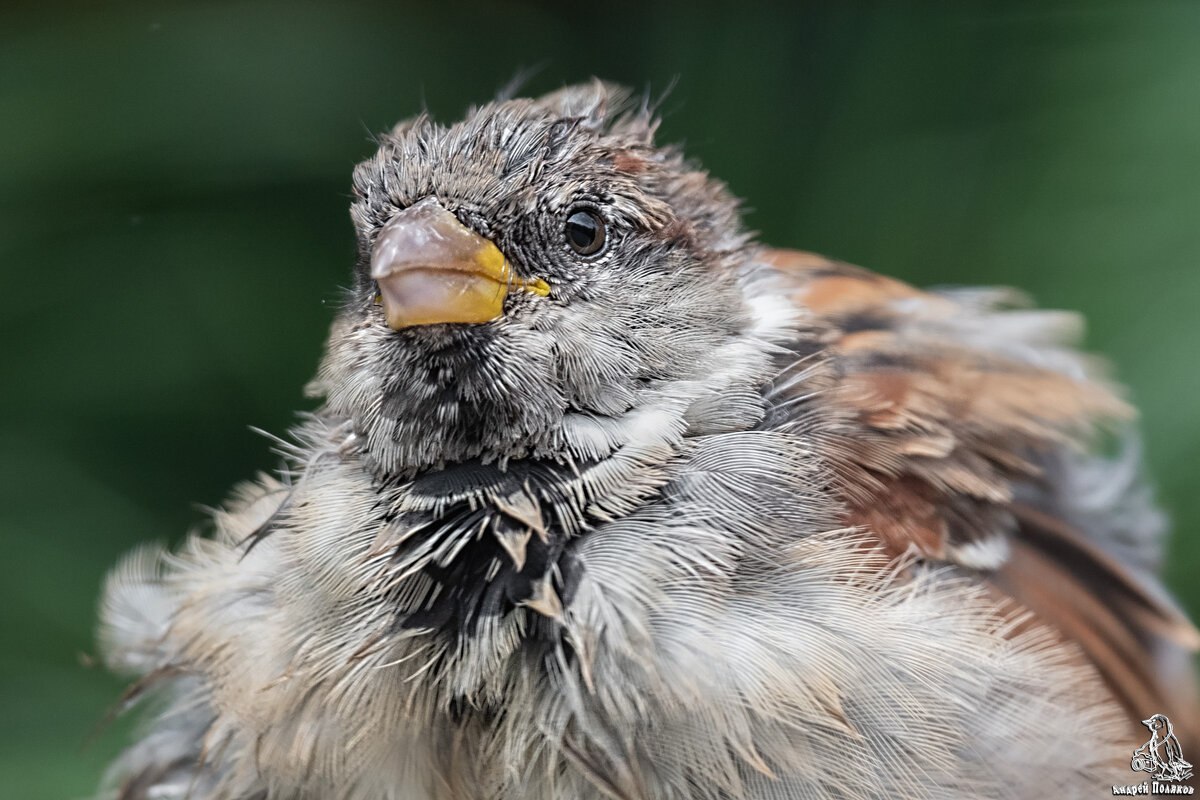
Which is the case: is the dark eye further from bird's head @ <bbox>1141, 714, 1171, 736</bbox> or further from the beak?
bird's head @ <bbox>1141, 714, 1171, 736</bbox>

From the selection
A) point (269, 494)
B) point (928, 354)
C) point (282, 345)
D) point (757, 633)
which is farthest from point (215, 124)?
point (757, 633)

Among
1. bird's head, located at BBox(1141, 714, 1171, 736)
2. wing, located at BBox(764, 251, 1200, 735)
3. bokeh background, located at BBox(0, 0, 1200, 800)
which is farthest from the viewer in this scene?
bokeh background, located at BBox(0, 0, 1200, 800)

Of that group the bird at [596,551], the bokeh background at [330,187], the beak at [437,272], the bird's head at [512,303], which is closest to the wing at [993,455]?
the bird at [596,551]

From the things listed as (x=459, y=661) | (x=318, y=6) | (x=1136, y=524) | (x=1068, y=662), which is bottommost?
(x=459, y=661)

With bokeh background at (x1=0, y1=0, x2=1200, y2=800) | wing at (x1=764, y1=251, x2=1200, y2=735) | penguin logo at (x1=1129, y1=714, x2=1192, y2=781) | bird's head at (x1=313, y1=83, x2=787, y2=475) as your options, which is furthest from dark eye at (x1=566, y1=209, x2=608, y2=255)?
bokeh background at (x1=0, y1=0, x2=1200, y2=800)

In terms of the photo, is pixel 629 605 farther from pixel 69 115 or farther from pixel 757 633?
pixel 69 115

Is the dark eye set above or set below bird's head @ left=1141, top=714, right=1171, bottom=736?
above

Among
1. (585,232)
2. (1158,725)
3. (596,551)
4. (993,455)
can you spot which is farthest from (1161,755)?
(585,232)

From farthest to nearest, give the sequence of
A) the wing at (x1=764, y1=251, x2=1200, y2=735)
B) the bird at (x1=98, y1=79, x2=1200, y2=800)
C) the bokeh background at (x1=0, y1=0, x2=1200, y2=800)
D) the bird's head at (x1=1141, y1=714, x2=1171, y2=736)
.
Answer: the bokeh background at (x1=0, y1=0, x2=1200, y2=800)
the bird's head at (x1=1141, y1=714, x2=1171, y2=736)
the wing at (x1=764, y1=251, x2=1200, y2=735)
the bird at (x1=98, y1=79, x2=1200, y2=800)
